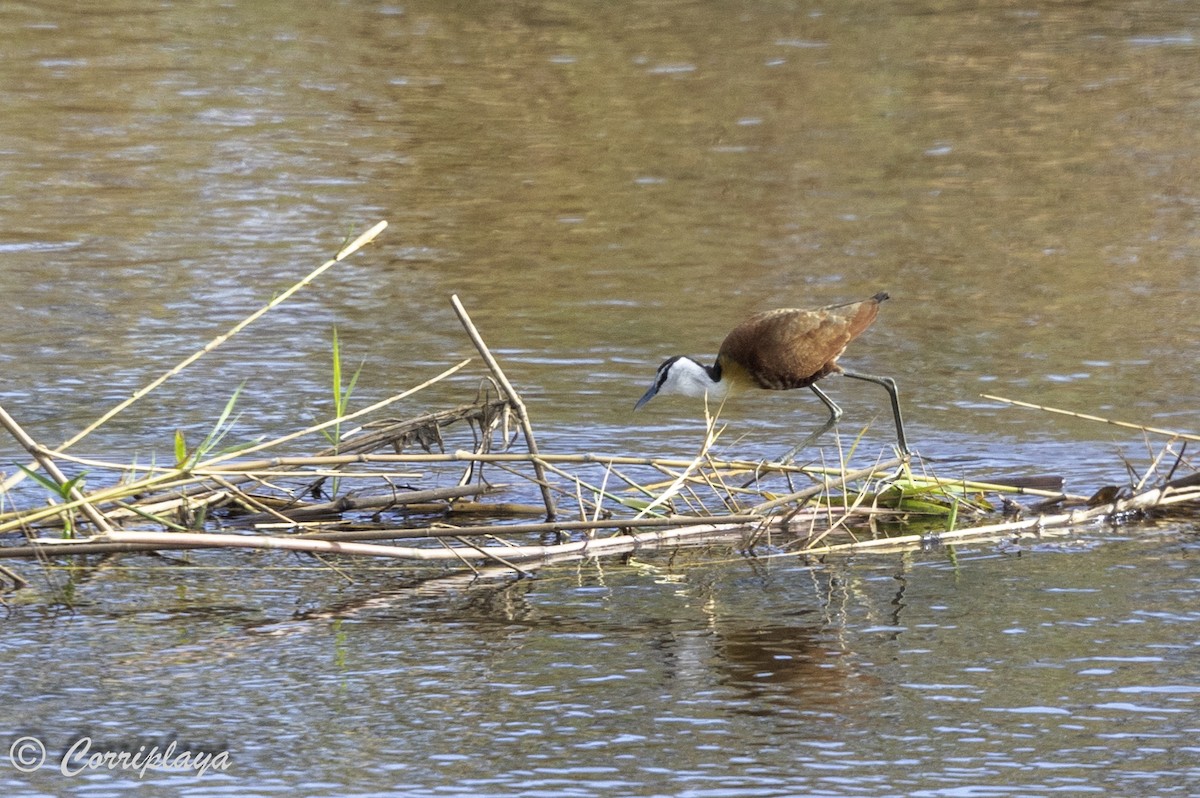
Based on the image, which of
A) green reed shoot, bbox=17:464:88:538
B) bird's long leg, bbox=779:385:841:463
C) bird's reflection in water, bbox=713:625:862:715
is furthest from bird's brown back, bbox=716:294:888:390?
green reed shoot, bbox=17:464:88:538

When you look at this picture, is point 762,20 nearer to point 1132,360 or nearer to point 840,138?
point 840,138

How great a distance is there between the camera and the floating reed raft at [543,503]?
6.10 m

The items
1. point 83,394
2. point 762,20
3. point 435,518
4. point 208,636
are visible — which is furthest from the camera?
point 762,20

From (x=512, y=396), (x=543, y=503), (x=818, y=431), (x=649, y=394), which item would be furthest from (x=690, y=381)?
(x=512, y=396)

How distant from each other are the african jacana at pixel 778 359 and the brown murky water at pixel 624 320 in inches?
10.2

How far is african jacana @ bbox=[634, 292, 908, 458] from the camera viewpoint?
737 cm

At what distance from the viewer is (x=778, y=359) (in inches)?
291

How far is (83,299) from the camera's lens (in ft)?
31.4

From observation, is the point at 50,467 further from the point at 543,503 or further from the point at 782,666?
the point at 782,666

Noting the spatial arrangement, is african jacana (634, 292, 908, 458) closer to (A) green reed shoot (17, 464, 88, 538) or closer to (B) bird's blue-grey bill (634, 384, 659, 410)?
(B) bird's blue-grey bill (634, 384, 659, 410)

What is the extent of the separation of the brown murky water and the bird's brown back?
32cm

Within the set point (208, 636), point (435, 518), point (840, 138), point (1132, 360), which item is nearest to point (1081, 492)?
point (1132, 360)

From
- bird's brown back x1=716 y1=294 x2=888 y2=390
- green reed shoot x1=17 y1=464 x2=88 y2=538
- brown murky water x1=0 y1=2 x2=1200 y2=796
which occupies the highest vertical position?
green reed shoot x1=17 y1=464 x2=88 y2=538

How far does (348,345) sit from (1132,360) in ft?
11.5
